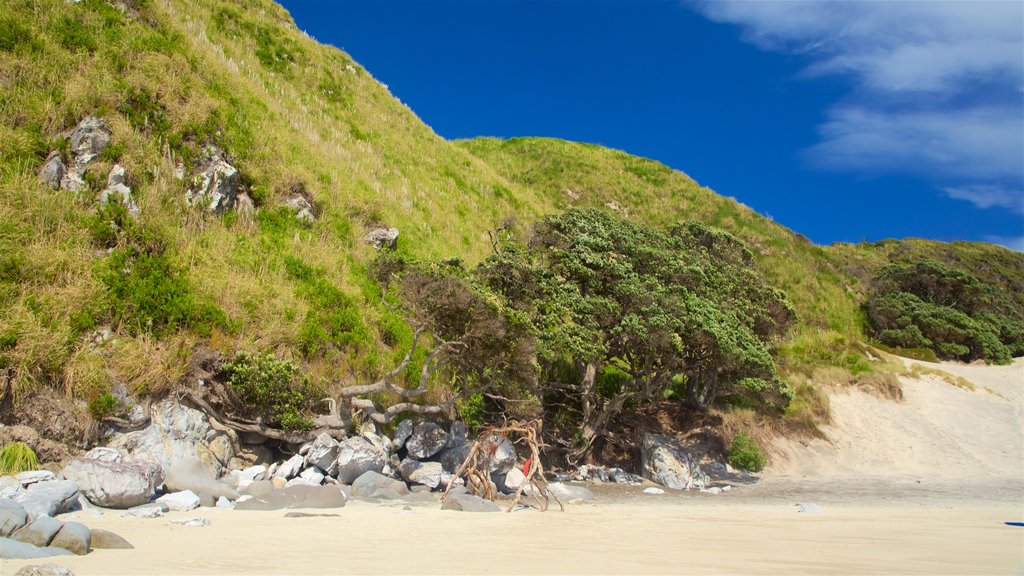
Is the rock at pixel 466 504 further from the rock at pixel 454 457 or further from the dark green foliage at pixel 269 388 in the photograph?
the dark green foliage at pixel 269 388

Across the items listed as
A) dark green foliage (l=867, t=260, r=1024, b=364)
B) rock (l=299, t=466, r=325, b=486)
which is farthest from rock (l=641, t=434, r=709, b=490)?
dark green foliage (l=867, t=260, r=1024, b=364)

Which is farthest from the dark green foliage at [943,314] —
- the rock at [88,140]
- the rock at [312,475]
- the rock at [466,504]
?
the rock at [88,140]

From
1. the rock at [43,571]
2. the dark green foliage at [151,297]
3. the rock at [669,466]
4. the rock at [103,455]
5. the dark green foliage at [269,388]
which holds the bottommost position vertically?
the rock at [669,466]

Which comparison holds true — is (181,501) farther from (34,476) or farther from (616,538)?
(616,538)

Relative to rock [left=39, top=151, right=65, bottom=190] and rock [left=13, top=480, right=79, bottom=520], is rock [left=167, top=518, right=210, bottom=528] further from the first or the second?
rock [left=39, top=151, right=65, bottom=190]

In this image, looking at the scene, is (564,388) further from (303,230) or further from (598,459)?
(303,230)

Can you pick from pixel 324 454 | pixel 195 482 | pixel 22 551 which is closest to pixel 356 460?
pixel 324 454

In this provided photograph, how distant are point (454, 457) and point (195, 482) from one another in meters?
4.54

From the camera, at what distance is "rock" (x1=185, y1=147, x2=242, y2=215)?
44.1ft

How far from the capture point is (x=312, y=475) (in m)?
9.45

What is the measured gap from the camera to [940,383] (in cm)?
2370

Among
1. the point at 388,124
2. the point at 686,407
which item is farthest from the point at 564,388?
the point at 388,124

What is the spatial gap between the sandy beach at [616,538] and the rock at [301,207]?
922 cm

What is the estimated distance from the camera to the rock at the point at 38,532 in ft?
14.9
